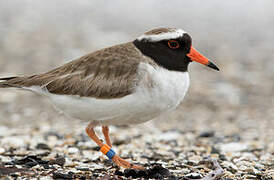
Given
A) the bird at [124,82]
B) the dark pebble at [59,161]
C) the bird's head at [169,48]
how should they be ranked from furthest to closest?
1. the dark pebble at [59,161]
2. the bird's head at [169,48]
3. the bird at [124,82]

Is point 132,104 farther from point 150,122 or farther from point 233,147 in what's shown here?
point 150,122

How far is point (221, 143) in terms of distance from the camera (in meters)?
7.99

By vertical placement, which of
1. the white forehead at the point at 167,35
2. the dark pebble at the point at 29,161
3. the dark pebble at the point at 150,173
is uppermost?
the white forehead at the point at 167,35

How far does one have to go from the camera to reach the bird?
514 cm

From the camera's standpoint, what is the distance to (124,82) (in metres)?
5.21

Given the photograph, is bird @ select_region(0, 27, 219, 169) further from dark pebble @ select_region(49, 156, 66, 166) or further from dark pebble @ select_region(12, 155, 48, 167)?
dark pebble @ select_region(12, 155, 48, 167)

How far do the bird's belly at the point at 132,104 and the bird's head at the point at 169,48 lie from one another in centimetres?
20

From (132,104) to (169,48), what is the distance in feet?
3.09

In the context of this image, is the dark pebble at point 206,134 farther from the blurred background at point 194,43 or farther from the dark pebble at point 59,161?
the dark pebble at point 59,161

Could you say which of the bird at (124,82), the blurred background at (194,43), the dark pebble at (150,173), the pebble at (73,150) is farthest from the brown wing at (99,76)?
the blurred background at (194,43)

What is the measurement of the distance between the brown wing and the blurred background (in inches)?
123

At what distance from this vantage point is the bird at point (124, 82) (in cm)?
514

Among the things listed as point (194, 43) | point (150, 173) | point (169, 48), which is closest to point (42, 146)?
point (150, 173)

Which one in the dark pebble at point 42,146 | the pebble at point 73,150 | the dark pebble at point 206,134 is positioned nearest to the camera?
the pebble at point 73,150
